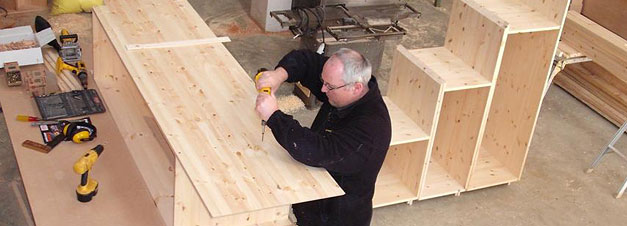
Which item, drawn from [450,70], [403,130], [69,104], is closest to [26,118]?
[69,104]

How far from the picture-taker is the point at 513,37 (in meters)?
6.26

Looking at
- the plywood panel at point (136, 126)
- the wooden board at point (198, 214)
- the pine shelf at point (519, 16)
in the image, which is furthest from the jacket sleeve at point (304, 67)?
the pine shelf at point (519, 16)

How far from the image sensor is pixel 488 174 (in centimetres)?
652

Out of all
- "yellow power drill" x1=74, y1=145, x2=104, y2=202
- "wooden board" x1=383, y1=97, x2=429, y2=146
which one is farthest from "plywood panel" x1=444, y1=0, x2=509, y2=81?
"yellow power drill" x1=74, y1=145, x2=104, y2=202

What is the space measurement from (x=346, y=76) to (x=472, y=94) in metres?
2.44

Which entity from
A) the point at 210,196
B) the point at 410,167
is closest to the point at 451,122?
the point at 410,167

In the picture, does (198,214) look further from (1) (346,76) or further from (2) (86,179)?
(1) (346,76)

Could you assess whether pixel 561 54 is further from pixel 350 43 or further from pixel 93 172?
pixel 93 172

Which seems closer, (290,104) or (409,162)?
(409,162)

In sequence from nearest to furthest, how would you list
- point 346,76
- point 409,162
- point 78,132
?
point 346,76, point 78,132, point 409,162

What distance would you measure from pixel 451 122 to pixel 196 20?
2.35m

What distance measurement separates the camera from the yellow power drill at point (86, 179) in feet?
13.7

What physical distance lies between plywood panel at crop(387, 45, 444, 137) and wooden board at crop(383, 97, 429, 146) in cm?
4

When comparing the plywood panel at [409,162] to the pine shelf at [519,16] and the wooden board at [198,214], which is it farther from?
the wooden board at [198,214]
